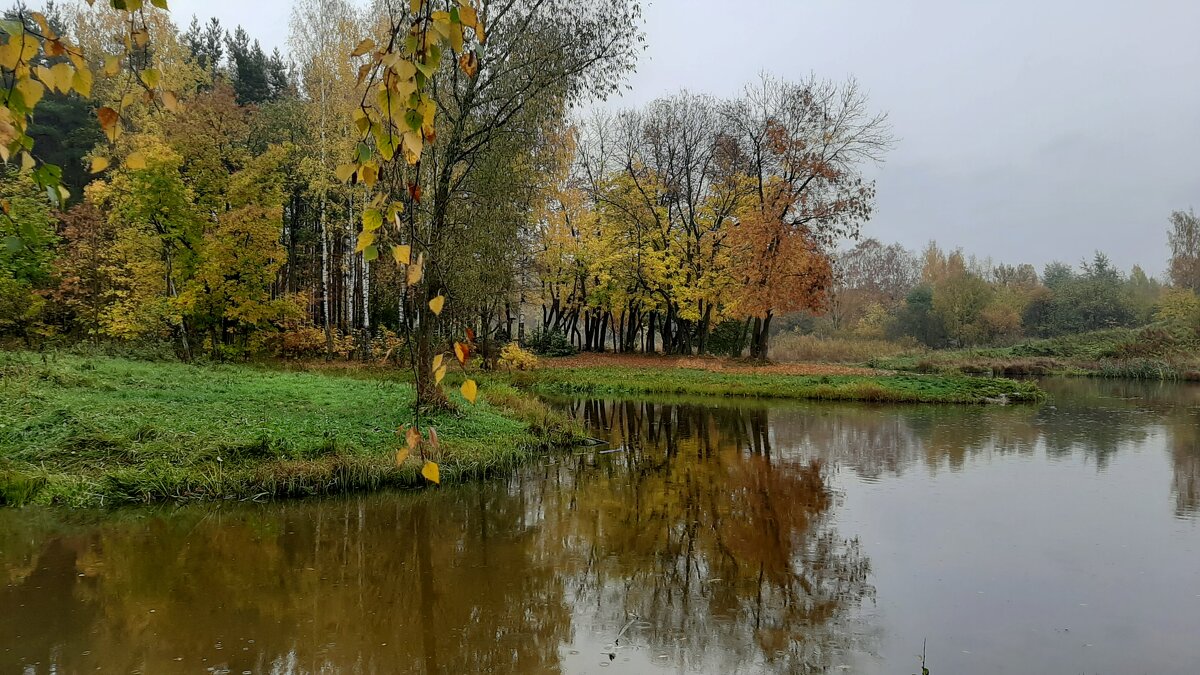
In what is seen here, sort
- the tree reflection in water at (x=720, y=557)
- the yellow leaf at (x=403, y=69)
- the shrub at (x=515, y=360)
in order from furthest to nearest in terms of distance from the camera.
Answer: the shrub at (x=515, y=360)
the tree reflection in water at (x=720, y=557)
the yellow leaf at (x=403, y=69)

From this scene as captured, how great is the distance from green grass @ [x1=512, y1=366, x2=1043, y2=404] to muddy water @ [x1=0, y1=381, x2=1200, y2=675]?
1046 centimetres

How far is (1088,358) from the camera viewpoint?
37031mm

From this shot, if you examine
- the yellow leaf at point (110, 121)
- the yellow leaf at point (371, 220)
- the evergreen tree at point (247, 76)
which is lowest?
the yellow leaf at point (371, 220)

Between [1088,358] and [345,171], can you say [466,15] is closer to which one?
[345,171]

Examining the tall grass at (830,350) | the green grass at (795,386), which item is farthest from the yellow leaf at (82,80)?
the tall grass at (830,350)

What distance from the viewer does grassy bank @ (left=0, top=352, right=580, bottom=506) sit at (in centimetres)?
845

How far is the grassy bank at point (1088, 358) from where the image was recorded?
32188 millimetres

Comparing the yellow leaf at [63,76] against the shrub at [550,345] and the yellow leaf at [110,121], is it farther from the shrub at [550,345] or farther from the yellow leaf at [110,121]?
the shrub at [550,345]

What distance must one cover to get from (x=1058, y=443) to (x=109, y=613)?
54.0ft

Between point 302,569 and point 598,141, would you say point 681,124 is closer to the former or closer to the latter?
point 598,141

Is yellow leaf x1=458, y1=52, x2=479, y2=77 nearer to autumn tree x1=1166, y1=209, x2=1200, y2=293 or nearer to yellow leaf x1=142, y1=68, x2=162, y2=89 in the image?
yellow leaf x1=142, y1=68, x2=162, y2=89

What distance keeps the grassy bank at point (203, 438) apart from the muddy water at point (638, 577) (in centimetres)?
49

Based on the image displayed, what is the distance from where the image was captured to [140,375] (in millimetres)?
13680

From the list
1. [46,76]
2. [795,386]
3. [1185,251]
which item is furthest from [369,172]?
[1185,251]
